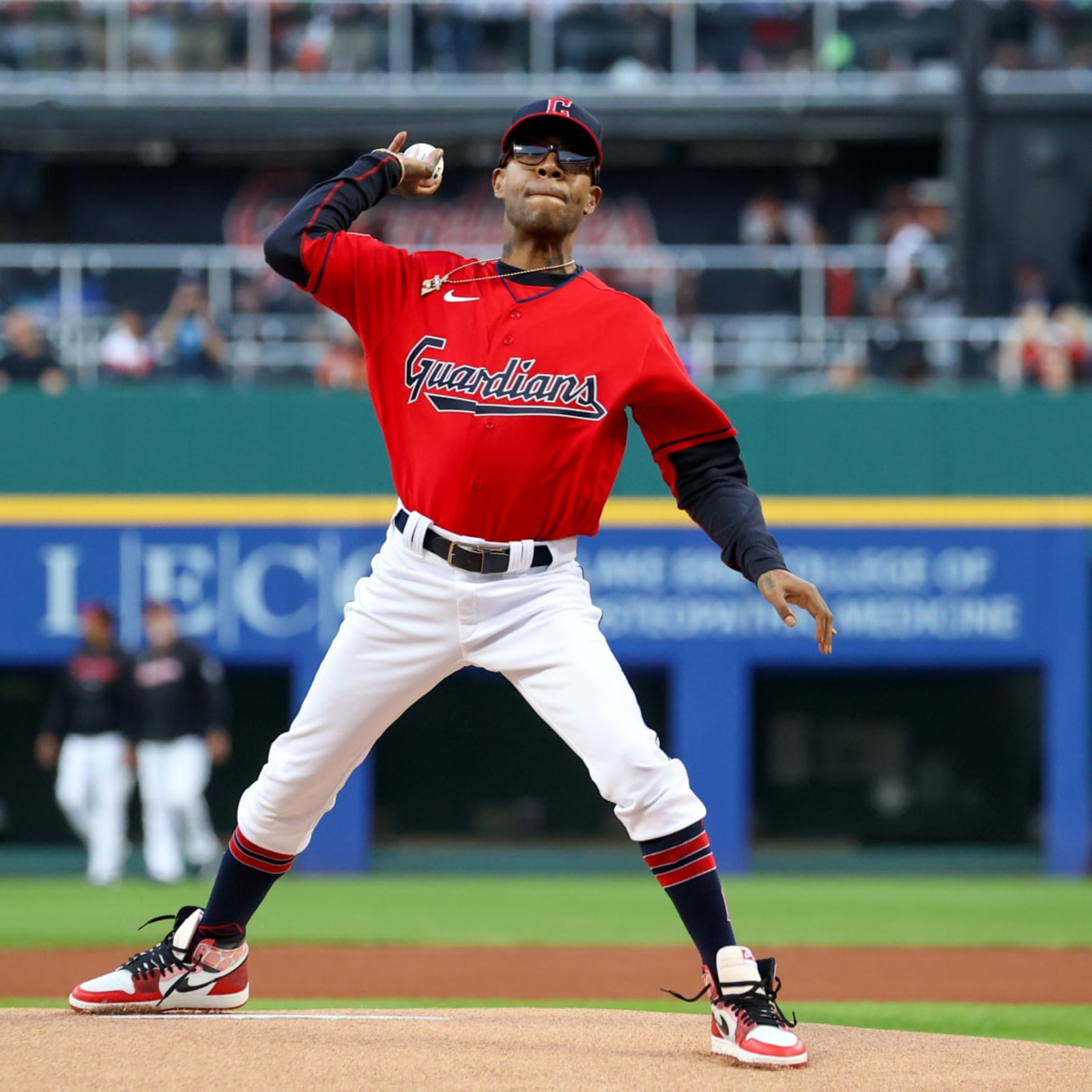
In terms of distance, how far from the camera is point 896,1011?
259 inches

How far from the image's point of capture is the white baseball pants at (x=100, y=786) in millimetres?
12336

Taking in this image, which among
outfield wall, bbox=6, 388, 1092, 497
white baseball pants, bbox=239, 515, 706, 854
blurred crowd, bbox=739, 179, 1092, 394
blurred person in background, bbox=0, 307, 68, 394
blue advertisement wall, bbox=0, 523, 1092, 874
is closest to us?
white baseball pants, bbox=239, 515, 706, 854

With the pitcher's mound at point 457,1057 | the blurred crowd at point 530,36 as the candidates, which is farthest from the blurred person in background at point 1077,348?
the pitcher's mound at point 457,1057

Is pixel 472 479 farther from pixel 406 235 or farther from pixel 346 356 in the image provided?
pixel 406 235

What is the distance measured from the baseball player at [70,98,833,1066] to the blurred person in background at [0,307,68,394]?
31.7 feet

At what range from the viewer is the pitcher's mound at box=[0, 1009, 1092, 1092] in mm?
3902

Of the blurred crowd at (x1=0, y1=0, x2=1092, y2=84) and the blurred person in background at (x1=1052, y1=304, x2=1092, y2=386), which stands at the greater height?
the blurred crowd at (x1=0, y1=0, x2=1092, y2=84)

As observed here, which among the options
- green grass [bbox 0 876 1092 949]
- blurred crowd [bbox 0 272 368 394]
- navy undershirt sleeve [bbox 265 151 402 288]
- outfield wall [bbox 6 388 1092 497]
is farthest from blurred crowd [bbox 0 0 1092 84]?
navy undershirt sleeve [bbox 265 151 402 288]

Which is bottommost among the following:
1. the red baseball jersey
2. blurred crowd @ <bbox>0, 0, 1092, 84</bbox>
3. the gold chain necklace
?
the red baseball jersey

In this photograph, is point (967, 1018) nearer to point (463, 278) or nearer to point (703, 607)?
point (463, 278)

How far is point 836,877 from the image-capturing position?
13516 millimetres

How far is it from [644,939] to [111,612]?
575 cm

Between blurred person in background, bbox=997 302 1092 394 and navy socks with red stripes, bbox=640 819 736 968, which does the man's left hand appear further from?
blurred person in background, bbox=997 302 1092 394

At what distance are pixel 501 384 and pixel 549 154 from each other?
0.58m
